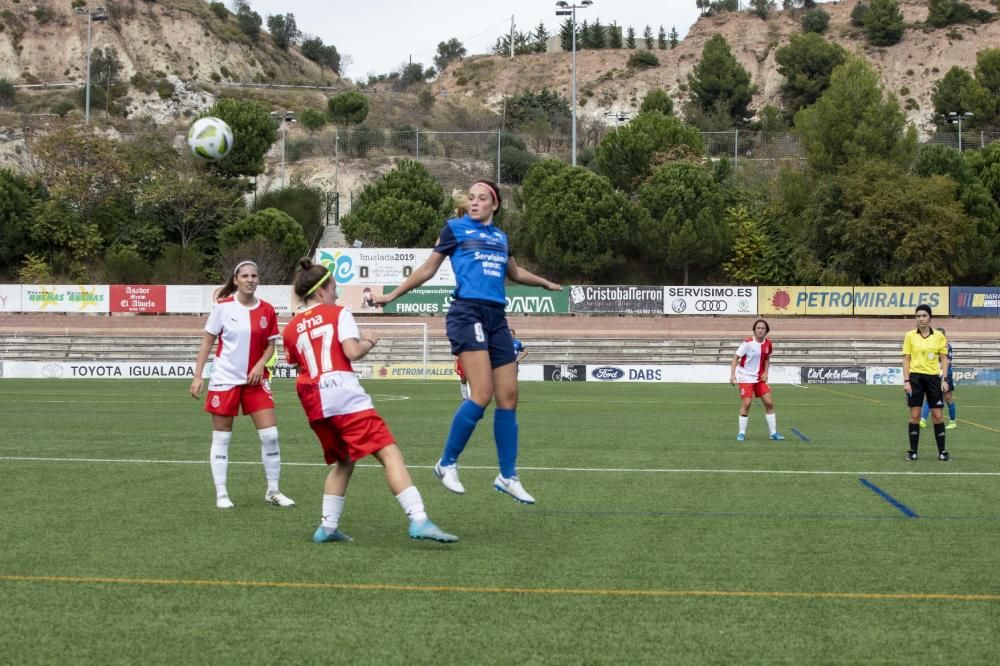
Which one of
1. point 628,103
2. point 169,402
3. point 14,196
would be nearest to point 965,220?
point 169,402

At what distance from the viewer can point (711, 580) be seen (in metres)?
6.47

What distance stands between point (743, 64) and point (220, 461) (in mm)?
132854

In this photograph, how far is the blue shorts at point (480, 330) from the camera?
791cm

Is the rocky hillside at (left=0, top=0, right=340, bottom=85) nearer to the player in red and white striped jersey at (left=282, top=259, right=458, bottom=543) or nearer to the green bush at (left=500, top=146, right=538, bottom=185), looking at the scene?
the green bush at (left=500, top=146, right=538, bottom=185)

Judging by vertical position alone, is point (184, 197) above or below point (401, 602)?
above

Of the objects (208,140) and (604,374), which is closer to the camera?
(208,140)

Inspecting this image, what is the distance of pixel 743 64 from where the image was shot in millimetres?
134375

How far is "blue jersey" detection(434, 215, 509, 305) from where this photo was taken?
8008 mm

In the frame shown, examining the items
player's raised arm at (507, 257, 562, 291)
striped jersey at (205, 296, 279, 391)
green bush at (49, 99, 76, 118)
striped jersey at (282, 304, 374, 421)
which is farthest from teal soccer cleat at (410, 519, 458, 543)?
green bush at (49, 99, 76, 118)

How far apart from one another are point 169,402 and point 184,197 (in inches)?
1648

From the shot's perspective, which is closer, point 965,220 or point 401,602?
point 401,602

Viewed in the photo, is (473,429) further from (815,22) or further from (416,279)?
(815,22)

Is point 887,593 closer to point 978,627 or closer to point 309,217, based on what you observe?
point 978,627

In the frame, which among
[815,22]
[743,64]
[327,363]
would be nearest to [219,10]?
[743,64]
